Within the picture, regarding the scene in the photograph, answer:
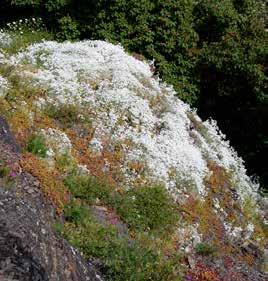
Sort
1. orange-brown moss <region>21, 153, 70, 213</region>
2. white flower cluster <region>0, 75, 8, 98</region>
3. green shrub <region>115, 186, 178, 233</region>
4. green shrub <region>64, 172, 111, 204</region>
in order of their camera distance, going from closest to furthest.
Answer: orange-brown moss <region>21, 153, 70, 213</region> < green shrub <region>64, 172, 111, 204</region> < green shrub <region>115, 186, 178, 233</region> < white flower cluster <region>0, 75, 8, 98</region>

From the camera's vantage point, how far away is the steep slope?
16.3m

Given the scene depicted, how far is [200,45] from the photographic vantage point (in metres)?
26.5

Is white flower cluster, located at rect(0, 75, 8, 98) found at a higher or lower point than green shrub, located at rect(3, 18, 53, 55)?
higher

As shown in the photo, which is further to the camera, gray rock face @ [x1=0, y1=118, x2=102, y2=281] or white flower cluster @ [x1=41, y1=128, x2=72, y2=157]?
white flower cluster @ [x1=41, y1=128, x2=72, y2=157]

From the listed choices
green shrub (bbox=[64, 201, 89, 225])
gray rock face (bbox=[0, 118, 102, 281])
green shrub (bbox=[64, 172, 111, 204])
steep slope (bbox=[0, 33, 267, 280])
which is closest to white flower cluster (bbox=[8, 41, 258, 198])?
steep slope (bbox=[0, 33, 267, 280])

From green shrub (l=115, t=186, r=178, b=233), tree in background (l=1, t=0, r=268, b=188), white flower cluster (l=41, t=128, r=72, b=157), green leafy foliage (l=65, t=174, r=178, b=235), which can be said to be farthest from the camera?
tree in background (l=1, t=0, r=268, b=188)

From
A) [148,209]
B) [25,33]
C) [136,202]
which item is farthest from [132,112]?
[25,33]

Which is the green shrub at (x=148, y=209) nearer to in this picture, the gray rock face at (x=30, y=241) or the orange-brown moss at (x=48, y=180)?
the orange-brown moss at (x=48, y=180)

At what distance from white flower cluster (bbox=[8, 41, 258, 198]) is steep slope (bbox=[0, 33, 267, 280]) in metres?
0.03

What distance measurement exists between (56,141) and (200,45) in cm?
1125


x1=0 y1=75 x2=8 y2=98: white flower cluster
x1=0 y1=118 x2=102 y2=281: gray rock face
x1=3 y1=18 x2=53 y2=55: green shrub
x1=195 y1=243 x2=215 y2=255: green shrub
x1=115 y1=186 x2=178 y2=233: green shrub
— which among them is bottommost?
x1=3 y1=18 x2=53 y2=55: green shrub

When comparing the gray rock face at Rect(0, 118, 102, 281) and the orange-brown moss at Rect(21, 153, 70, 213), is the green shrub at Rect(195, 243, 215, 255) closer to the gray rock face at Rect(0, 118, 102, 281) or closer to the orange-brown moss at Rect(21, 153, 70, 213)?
the orange-brown moss at Rect(21, 153, 70, 213)

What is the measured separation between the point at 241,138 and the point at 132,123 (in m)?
8.32

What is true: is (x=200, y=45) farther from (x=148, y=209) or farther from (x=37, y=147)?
(x=37, y=147)
